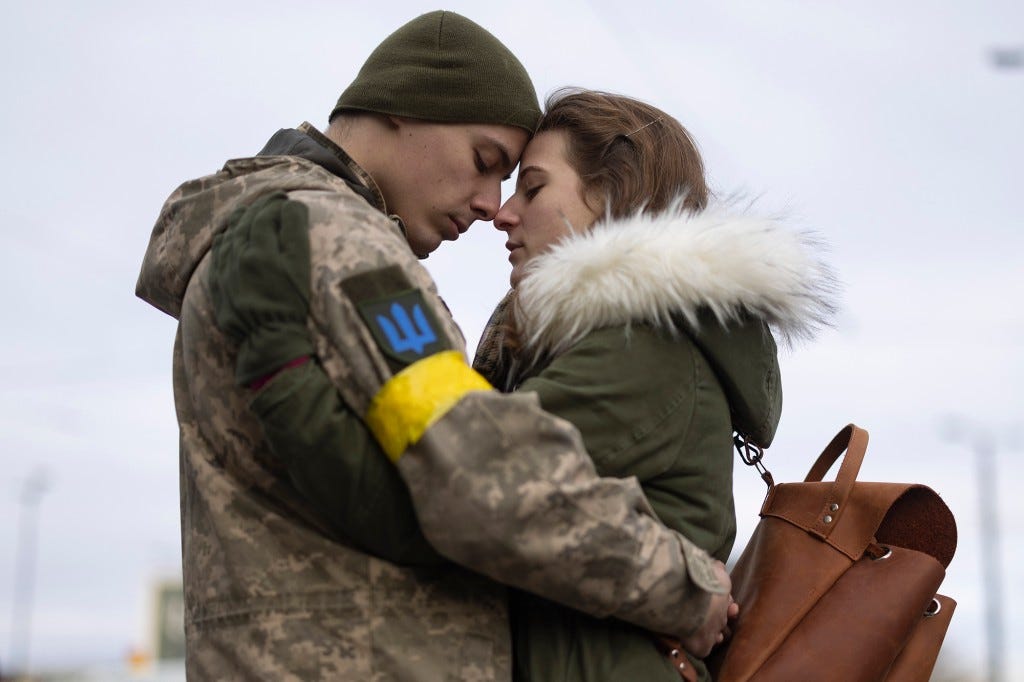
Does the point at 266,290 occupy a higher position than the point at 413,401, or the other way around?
the point at 266,290

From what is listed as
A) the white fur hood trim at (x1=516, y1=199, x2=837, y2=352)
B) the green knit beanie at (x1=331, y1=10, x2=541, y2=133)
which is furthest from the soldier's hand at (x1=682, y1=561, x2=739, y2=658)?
the green knit beanie at (x1=331, y1=10, x2=541, y2=133)

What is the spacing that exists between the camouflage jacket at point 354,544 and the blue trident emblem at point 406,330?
3 centimetres

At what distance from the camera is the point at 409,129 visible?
3.39 metres

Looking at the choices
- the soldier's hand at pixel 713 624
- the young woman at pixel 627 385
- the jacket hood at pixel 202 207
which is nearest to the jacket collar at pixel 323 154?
the jacket hood at pixel 202 207

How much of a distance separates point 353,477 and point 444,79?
1.28m

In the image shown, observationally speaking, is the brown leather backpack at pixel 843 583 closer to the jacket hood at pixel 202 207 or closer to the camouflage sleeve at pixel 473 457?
the camouflage sleeve at pixel 473 457

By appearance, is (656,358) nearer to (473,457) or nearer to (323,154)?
(473,457)

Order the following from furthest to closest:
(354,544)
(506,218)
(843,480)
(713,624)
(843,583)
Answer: (506,218) → (843,480) → (843,583) → (713,624) → (354,544)

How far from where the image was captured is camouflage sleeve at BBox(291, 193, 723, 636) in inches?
94.5

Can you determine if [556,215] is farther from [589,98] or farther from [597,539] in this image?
[597,539]

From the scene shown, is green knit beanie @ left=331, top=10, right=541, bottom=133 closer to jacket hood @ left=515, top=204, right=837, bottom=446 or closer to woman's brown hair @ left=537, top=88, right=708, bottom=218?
woman's brown hair @ left=537, top=88, right=708, bottom=218

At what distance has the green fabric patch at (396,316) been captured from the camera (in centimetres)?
246

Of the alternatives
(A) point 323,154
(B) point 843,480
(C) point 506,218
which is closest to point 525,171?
(C) point 506,218

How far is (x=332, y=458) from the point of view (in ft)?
8.00
